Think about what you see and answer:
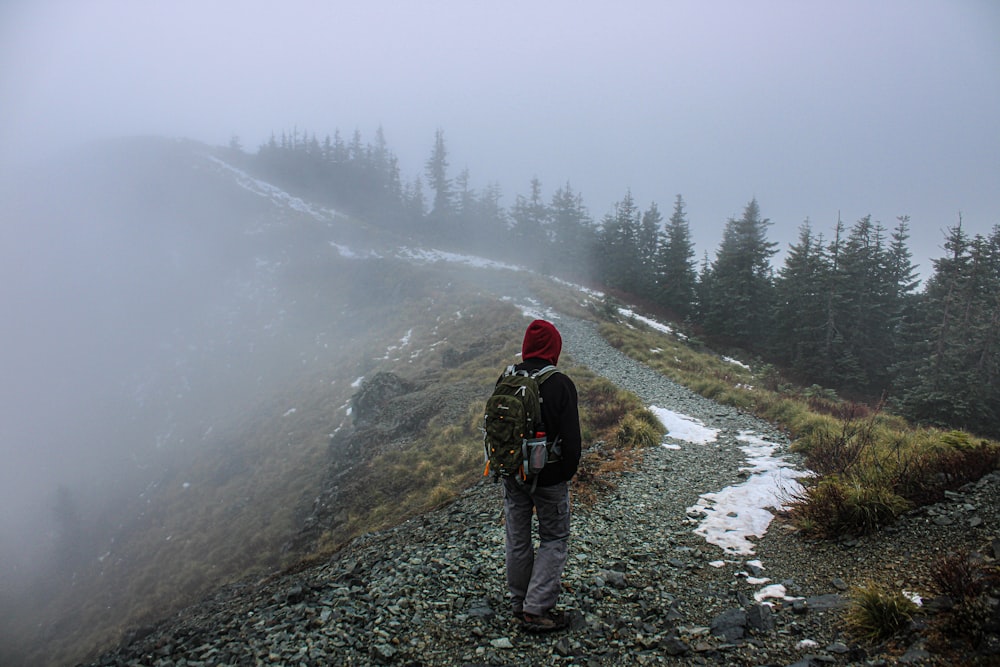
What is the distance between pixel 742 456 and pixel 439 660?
7.49m

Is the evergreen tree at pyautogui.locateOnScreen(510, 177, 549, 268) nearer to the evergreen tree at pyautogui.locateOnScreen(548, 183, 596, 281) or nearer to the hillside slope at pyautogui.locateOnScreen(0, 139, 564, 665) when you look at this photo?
the evergreen tree at pyautogui.locateOnScreen(548, 183, 596, 281)

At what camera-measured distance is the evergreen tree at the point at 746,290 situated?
36.6 metres

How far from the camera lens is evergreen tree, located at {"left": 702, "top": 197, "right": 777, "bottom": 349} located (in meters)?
36.6

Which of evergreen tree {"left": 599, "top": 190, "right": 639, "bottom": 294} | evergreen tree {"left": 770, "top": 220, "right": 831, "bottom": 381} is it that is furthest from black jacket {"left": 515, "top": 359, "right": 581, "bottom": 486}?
evergreen tree {"left": 599, "top": 190, "right": 639, "bottom": 294}

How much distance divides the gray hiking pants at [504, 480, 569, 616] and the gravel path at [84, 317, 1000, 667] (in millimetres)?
394

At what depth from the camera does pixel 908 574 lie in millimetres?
4238

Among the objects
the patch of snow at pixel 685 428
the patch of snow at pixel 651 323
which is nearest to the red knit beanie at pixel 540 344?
the patch of snow at pixel 685 428

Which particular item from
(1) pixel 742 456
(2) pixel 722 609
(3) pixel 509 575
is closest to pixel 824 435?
(1) pixel 742 456

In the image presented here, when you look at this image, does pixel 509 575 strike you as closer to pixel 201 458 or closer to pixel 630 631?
pixel 630 631

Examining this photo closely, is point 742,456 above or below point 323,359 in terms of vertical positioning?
above

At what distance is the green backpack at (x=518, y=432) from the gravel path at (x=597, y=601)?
1.70m

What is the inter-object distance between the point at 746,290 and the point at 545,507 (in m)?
38.3

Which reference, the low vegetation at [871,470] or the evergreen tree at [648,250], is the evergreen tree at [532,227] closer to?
the evergreen tree at [648,250]

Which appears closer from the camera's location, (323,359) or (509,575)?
(509,575)
